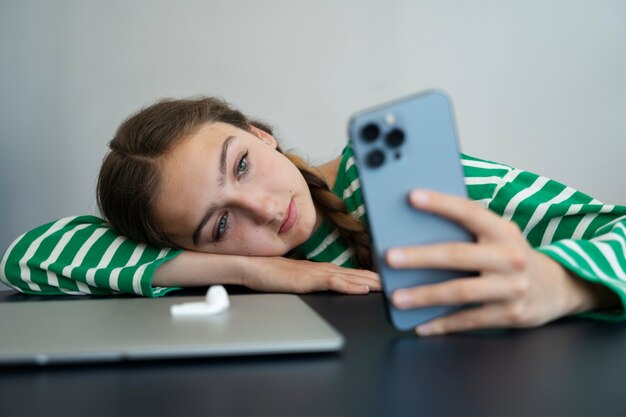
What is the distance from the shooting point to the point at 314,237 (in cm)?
107

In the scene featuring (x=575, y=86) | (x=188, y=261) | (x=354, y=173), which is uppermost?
(x=575, y=86)

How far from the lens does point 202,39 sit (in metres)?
1.67

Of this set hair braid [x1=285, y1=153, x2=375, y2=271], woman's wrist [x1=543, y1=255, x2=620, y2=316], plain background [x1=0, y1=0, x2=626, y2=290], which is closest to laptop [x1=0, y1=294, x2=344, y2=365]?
woman's wrist [x1=543, y1=255, x2=620, y2=316]

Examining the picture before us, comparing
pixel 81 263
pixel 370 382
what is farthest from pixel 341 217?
pixel 370 382

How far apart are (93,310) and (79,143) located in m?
1.23

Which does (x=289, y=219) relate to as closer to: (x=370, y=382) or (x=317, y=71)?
(x=370, y=382)

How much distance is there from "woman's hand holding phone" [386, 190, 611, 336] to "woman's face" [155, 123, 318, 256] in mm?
451

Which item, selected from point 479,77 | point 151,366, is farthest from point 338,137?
point 151,366

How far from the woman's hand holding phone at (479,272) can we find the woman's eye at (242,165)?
0.50 m

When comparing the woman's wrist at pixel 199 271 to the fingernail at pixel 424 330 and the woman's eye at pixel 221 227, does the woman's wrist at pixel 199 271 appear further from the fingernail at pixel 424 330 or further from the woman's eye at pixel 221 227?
the fingernail at pixel 424 330

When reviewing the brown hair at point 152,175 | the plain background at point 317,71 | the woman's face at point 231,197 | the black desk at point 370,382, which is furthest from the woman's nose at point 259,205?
the plain background at point 317,71

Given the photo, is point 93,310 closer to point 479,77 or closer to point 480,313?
point 480,313

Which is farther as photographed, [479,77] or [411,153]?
[479,77]

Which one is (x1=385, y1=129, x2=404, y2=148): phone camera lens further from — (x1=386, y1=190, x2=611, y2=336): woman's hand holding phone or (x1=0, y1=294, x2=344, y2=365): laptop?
Result: (x1=0, y1=294, x2=344, y2=365): laptop
